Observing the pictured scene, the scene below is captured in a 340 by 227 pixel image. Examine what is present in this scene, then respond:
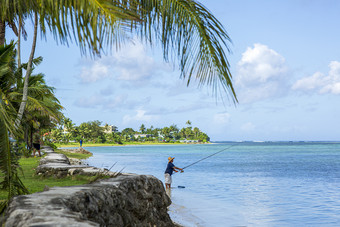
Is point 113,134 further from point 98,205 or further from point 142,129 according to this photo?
point 98,205

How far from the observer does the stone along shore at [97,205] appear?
3.46 m

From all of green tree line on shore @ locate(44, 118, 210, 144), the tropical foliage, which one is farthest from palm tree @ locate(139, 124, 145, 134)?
the tropical foliage

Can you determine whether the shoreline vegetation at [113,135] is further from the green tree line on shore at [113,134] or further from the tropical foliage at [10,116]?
the tropical foliage at [10,116]

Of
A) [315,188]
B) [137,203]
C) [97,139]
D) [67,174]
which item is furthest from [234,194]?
[97,139]

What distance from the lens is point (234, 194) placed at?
62.6 feet

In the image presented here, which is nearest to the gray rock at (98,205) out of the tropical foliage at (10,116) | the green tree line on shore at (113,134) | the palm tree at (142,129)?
the tropical foliage at (10,116)

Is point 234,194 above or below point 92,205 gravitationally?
below

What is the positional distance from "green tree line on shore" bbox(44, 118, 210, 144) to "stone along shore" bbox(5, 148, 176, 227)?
256 feet

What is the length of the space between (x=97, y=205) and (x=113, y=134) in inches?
5336

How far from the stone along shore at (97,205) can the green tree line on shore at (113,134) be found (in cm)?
7804

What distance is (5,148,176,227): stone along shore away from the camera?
346cm

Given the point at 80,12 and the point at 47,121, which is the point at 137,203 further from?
the point at 47,121

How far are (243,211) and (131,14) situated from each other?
1189cm

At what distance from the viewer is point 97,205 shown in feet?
16.1
